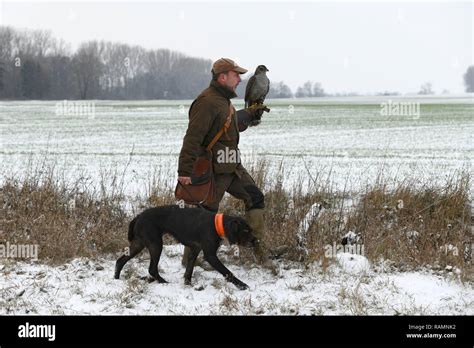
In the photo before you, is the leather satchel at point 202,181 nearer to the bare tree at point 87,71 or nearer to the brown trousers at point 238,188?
the brown trousers at point 238,188

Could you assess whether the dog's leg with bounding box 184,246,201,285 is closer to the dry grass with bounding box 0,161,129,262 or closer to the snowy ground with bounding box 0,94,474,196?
the dry grass with bounding box 0,161,129,262

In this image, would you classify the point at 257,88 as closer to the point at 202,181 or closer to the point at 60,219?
the point at 202,181

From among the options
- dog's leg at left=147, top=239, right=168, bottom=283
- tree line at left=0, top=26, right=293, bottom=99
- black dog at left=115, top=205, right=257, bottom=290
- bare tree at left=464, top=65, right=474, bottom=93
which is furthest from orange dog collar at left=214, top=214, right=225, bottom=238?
bare tree at left=464, top=65, right=474, bottom=93

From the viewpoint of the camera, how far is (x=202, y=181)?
629 cm

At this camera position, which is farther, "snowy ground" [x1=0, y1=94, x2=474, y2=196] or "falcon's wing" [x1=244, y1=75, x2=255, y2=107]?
"snowy ground" [x1=0, y1=94, x2=474, y2=196]

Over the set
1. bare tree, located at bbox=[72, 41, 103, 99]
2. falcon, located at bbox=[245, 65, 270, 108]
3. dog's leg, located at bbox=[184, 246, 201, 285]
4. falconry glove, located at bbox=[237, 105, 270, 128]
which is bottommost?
dog's leg, located at bbox=[184, 246, 201, 285]

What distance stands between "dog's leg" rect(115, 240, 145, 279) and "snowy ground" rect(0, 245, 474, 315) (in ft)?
0.41

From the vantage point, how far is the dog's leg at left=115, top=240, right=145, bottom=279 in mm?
6343

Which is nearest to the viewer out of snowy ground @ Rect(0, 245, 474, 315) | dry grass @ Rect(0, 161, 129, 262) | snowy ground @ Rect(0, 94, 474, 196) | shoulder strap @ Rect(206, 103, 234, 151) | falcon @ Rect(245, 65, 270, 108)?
snowy ground @ Rect(0, 245, 474, 315)

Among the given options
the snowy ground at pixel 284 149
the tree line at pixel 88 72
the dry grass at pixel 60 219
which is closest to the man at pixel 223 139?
the dry grass at pixel 60 219

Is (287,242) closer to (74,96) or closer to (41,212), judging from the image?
(41,212)

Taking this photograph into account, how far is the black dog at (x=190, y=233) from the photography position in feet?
19.8
